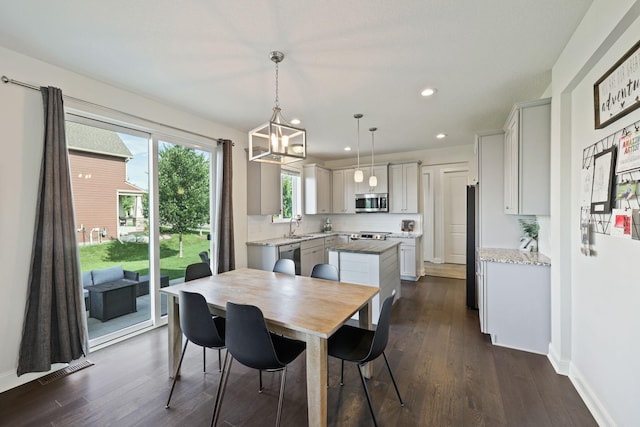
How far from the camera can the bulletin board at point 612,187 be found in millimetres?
1394

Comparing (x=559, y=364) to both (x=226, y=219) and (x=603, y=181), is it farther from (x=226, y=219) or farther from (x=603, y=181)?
(x=226, y=219)

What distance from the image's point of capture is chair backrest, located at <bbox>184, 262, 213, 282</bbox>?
264 cm

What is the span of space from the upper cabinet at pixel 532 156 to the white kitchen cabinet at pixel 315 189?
12.2 feet

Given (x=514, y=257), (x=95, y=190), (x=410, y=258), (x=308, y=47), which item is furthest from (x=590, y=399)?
(x=95, y=190)

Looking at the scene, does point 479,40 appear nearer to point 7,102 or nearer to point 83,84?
point 83,84

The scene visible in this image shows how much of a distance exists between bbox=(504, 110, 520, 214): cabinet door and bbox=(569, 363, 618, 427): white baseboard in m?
1.42

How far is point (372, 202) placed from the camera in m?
5.79

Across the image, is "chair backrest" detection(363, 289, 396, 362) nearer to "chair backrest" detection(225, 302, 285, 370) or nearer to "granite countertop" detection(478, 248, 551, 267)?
"chair backrest" detection(225, 302, 285, 370)

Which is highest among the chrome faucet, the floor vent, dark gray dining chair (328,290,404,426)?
the chrome faucet

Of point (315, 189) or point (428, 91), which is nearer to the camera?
point (428, 91)

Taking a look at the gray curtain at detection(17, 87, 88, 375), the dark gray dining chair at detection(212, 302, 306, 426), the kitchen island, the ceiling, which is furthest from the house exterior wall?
the kitchen island

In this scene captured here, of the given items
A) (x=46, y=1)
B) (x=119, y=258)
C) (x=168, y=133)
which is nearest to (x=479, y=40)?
(x=46, y=1)

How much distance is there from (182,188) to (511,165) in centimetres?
392

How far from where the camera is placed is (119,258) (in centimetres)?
299
